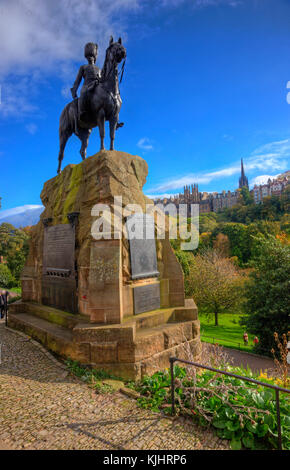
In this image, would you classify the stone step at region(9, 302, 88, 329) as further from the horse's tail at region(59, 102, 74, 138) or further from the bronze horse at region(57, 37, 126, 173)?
the horse's tail at region(59, 102, 74, 138)

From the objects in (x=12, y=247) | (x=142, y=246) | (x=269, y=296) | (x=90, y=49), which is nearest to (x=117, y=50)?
(x=90, y=49)

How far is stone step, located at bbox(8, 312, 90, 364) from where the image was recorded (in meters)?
5.75

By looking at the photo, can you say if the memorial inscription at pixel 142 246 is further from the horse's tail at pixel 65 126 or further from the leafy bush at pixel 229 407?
the horse's tail at pixel 65 126

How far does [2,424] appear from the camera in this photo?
12.9 feet

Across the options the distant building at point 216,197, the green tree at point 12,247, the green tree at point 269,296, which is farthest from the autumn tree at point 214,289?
the distant building at point 216,197

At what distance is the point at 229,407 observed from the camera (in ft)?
12.9

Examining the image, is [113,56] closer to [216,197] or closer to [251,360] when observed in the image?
[251,360]

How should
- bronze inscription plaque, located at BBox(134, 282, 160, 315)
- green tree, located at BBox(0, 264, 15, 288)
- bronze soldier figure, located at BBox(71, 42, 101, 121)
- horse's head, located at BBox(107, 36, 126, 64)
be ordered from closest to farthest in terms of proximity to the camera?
bronze inscription plaque, located at BBox(134, 282, 160, 315)
horse's head, located at BBox(107, 36, 126, 64)
bronze soldier figure, located at BBox(71, 42, 101, 121)
green tree, located at BBox(0, 264, 15, 288)

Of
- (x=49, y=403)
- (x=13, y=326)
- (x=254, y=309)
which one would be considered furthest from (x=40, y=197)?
(x=254, y=309)

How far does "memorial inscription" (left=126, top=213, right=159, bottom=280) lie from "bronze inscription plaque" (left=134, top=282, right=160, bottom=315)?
0.31m

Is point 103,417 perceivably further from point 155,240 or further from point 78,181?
point 78,181

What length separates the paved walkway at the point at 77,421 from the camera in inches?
138

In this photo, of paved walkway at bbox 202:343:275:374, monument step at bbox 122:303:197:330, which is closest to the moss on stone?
monument step at bbox 122:303:197:330
